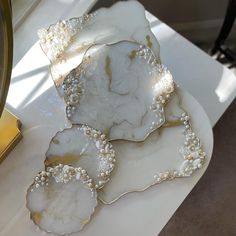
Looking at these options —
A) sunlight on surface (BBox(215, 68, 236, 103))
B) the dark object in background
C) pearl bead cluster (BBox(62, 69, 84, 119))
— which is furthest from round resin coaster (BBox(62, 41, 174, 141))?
the dark object in background

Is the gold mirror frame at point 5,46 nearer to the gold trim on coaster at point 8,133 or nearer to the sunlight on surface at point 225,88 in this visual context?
the gold trim on coaster at point 8,133

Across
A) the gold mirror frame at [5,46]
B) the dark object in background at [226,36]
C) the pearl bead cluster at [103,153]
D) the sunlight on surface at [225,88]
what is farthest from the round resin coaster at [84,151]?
the dark object in background at [226,36]

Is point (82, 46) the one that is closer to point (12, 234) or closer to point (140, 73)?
point (140, 73)

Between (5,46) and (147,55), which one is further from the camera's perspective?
(147,55)

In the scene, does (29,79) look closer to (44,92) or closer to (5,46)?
(44,92)

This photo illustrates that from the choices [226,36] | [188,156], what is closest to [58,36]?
[188,156]
